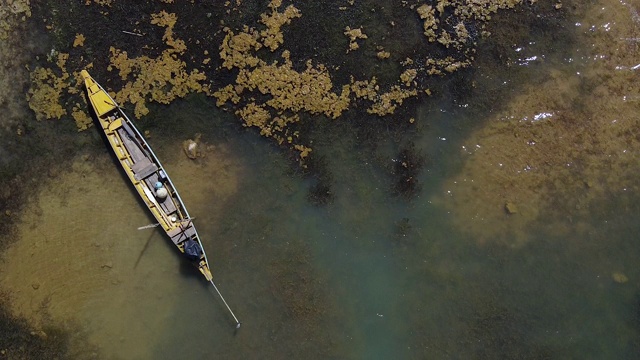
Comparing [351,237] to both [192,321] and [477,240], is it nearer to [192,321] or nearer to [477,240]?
[477,240]

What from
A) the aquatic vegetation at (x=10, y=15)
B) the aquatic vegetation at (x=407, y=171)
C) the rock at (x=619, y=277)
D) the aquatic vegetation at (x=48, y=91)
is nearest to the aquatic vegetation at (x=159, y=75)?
the aquatic vegetation at (x=48, y=91)

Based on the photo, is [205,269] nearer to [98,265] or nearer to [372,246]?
[98,265]

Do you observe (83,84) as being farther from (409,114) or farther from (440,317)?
(440,317)

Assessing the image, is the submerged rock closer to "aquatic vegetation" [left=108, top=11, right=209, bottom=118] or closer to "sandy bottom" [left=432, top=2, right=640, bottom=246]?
"aquatic vegetation" [left=108, top=11, right=209, bottom=118]

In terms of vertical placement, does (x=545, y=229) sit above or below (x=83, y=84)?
below

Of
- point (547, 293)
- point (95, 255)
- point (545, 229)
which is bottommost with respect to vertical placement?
point (547, 293)

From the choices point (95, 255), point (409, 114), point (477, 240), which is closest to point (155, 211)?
point (95, 255)

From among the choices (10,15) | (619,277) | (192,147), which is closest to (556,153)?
(619,277)
